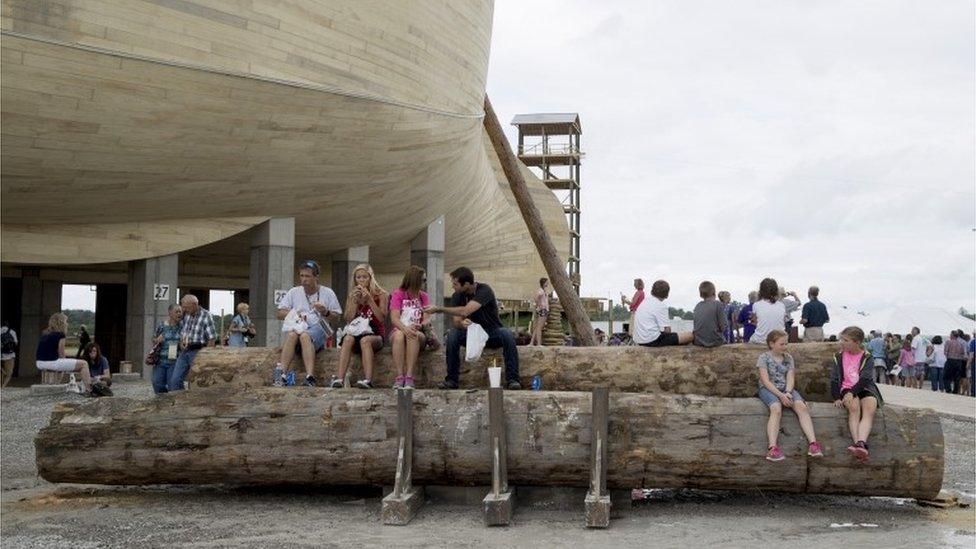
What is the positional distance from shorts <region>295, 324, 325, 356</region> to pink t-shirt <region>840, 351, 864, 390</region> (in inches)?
182

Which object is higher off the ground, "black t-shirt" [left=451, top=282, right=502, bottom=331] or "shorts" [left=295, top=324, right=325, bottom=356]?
"black t-shirt" [left=451, top=282, right=502, bottom=331]

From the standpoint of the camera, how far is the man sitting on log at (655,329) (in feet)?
28.5

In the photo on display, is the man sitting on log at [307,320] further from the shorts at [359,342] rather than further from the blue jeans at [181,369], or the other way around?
the blue jeans at [181,369]

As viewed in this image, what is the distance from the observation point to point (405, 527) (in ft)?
22.4

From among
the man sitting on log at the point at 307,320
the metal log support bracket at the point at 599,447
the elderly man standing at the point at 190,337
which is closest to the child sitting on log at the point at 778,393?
the metal log support bracket at the point at 599,447

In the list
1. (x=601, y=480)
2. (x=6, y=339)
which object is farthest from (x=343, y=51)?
(x=601, y=480)

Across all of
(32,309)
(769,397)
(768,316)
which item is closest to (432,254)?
(32,309)

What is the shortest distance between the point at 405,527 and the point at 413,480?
829mm

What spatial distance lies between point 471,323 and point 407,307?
59 cm

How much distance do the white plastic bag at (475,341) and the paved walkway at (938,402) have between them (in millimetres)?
9045

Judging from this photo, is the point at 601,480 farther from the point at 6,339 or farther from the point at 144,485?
the point at 6,339

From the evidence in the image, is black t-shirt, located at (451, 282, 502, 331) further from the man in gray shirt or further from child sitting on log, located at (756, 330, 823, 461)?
child sitting on log, located at (756, 330, 823, 461)

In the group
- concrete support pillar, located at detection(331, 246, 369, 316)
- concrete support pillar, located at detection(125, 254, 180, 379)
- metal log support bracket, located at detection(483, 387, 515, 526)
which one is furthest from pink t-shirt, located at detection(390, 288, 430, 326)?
concrete support pillar, located at detection(331, 246, 369, 316)

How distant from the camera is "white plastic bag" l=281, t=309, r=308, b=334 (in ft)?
28.0
